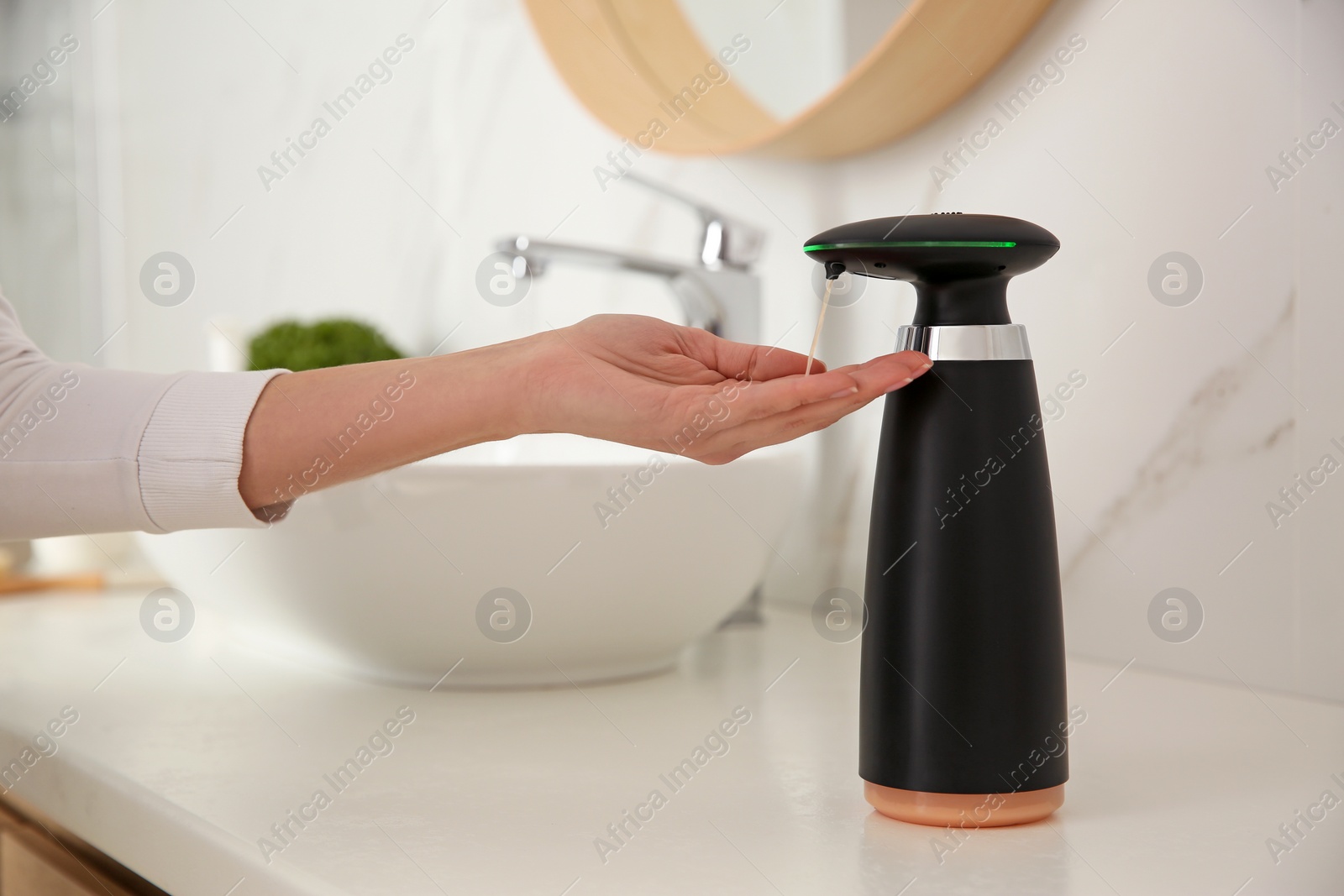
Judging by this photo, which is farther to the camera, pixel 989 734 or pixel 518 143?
pixel 518 143

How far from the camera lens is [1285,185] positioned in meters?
0.71

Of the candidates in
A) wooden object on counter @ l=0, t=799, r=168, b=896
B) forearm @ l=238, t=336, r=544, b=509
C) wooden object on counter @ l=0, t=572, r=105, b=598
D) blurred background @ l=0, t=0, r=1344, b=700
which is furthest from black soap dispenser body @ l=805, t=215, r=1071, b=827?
wooden object on counter @ l=0, t=572, r=105, b=598

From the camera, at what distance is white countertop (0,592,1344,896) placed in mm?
469

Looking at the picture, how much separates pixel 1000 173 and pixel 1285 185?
22 centimetres

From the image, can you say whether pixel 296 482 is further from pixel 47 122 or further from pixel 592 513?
pixel 47 122

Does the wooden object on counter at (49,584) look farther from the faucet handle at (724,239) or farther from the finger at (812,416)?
the finger at (812,416)

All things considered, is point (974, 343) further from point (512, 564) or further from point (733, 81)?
point (733, 81)

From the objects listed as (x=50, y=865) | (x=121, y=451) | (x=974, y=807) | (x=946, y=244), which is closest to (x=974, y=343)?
(x=946, y=244)

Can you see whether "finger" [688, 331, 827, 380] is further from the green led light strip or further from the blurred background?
the blurred background

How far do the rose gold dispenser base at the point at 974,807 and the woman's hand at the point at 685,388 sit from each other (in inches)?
6.9

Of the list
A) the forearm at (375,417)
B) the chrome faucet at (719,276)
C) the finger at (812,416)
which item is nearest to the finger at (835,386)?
the finger at (812,416)

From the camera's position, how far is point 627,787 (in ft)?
1.94

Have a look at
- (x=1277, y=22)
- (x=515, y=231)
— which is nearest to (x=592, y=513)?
(x=1277, y=22)

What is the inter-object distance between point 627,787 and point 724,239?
21.9 inches
